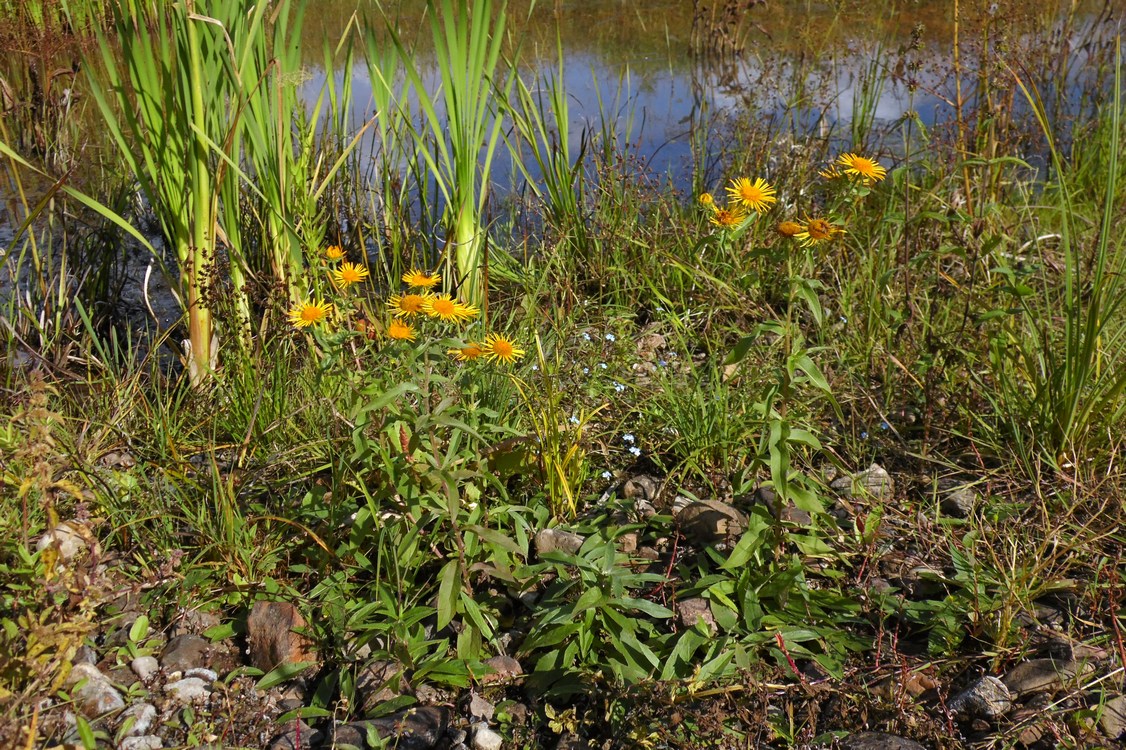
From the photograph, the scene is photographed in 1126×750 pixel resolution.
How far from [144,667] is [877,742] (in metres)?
1.25

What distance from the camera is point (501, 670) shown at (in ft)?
5.34

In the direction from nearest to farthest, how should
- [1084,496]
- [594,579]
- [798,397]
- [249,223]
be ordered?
[594,579]
[1084,496]
[798,397]
[249,223]

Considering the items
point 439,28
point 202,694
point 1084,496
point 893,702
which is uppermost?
point 439,28

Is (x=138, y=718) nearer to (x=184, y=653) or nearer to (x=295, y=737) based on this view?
(x=184, y=653)

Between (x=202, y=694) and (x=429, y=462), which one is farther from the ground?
(x=429, y=462)

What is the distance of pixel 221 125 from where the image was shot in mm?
2537

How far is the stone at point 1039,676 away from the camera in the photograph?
59.1 inches

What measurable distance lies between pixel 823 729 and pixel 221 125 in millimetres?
2110

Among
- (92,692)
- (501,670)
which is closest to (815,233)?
(501,670)

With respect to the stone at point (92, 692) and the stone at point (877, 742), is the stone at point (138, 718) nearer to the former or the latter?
the stone at point (92, 692)

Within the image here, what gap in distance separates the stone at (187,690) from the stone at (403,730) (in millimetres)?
269

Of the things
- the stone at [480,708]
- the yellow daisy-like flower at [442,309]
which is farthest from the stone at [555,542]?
the yellow daisy-like flower at [442,309]

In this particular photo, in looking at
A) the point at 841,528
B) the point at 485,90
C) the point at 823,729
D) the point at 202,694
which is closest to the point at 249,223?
the point at 485,90

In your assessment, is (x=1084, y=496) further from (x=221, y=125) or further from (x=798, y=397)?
(x=221, y=125)
